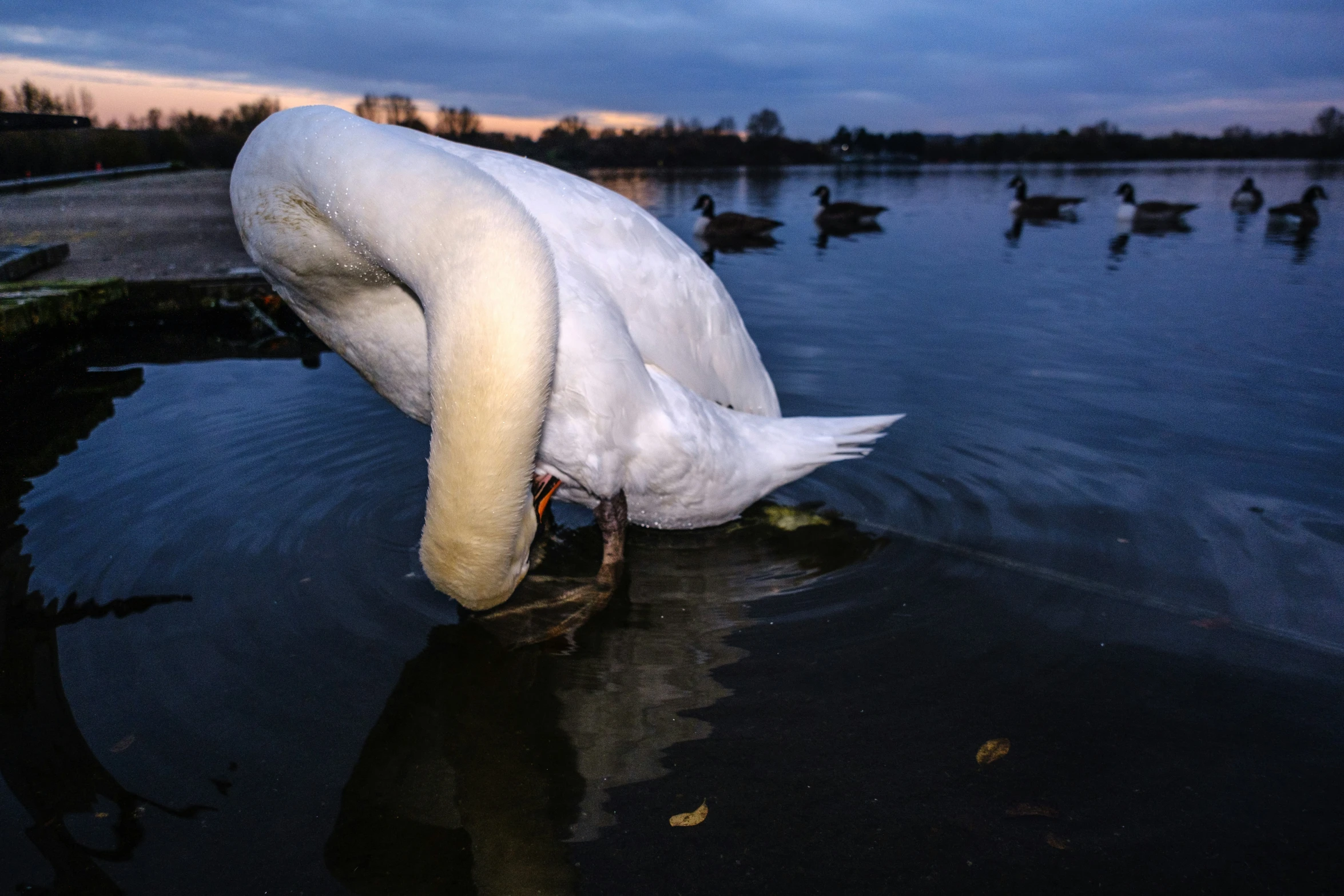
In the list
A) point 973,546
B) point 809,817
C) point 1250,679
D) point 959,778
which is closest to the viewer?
point 809,817

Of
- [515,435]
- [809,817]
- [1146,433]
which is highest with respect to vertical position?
[515,435]

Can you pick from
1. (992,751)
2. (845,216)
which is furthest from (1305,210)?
(992,751)

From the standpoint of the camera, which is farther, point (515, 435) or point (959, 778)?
point (959, 778)

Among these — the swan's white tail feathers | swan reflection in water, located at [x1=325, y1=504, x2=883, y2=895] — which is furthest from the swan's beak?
the swan's white tail feathers

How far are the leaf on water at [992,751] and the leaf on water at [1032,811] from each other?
0.65ft

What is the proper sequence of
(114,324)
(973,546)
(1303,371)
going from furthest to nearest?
(114,324) < (1303,371) < (973,546)

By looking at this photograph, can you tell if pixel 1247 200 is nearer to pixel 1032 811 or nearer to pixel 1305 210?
pixel 1305 210

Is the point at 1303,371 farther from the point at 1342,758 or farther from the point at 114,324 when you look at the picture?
the point at 114,324

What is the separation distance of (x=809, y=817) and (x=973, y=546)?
7.41ft

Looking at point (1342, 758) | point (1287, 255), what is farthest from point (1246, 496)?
point (1287, 255)

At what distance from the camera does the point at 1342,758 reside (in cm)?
285

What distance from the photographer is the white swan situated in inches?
86.0

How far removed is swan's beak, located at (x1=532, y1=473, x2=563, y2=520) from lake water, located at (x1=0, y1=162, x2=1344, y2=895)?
594 millimetres

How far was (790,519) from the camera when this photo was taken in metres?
4.82
